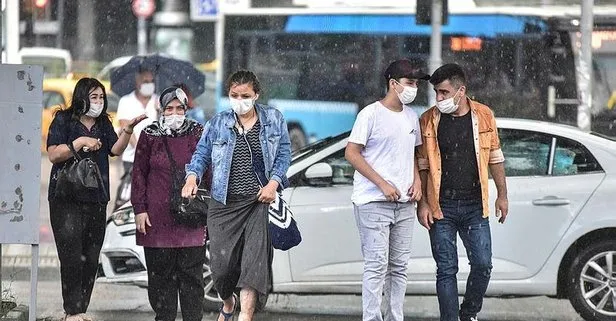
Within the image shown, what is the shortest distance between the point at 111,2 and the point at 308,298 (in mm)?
20933

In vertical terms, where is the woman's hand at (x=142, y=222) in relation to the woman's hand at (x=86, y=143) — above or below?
below

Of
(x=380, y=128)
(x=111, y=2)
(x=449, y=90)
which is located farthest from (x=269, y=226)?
(x=111, y=2)

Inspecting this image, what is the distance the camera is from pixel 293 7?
905 inches

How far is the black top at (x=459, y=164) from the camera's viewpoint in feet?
25.8

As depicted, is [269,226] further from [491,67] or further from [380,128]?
[491,67]

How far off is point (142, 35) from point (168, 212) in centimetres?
2046

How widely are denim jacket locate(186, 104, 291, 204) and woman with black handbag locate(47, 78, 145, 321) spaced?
2.18 feet

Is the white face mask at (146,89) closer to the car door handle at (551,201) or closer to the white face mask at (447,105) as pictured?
the car door handle at (551,201)

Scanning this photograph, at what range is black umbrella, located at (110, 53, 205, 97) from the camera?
12961mm

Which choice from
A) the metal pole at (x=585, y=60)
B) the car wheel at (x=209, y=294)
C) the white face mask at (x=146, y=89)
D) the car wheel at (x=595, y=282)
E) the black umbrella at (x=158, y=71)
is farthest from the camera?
the metal pole at (x=585, y=60)

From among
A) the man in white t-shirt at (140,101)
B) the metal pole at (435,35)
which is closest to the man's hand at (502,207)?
the man in white t-shirt at (140,101)

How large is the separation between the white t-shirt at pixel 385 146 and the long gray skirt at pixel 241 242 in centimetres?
73

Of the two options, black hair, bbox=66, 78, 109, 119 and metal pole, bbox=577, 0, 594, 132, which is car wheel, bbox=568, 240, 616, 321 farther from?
metal pole, bbox=577, 0, 594, 132

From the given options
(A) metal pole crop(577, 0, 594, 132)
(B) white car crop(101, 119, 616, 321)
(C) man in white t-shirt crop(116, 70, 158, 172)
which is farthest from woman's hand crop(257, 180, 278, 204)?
(A) metal pole crop(577, 0, 594, 132)
